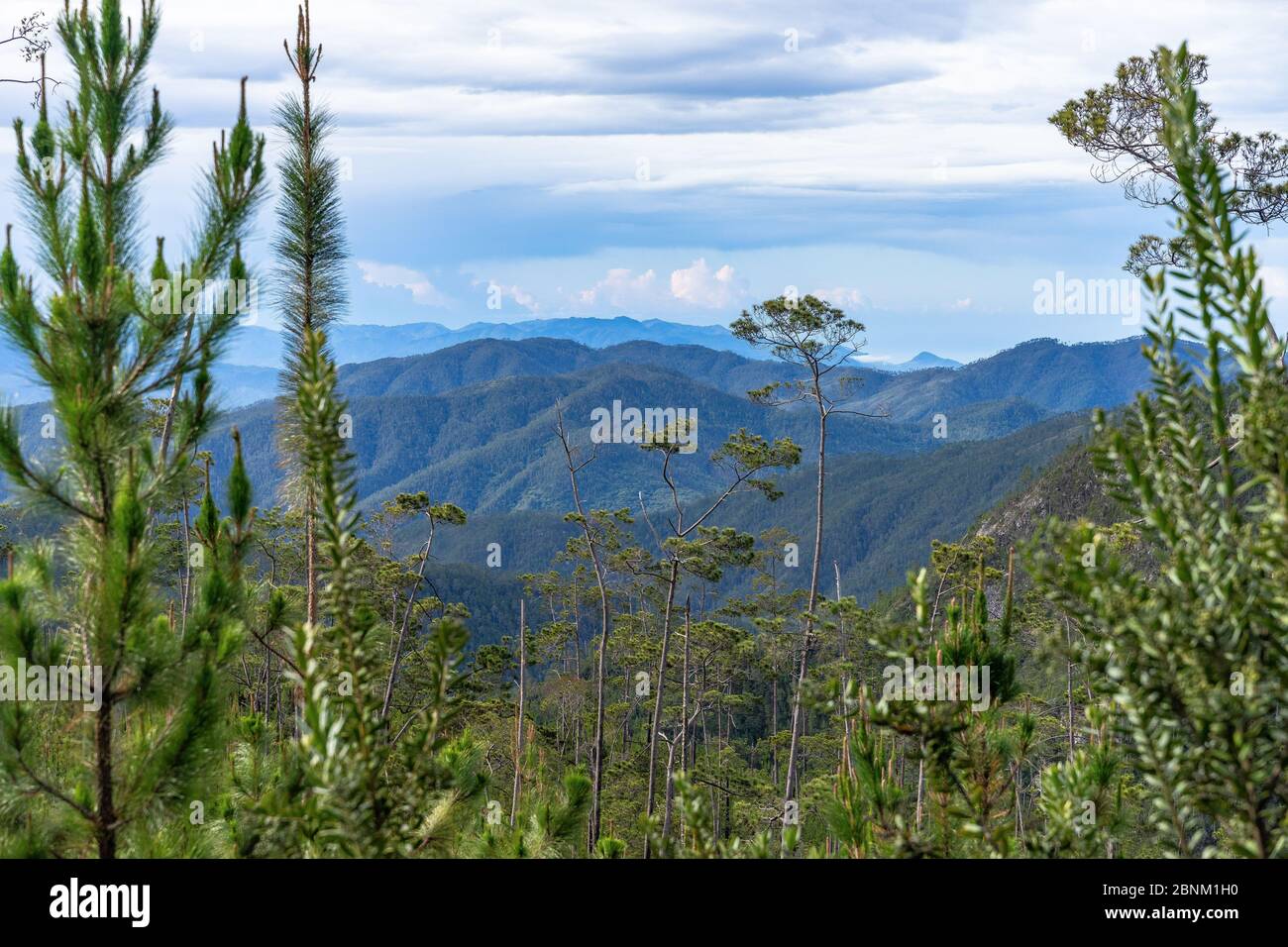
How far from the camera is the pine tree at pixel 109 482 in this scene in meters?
4.24

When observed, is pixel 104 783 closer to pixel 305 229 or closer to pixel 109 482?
pixel 109 482

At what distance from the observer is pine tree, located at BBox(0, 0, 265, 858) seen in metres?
4.24

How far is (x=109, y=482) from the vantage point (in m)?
4.34

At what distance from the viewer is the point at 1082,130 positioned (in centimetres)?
1867
